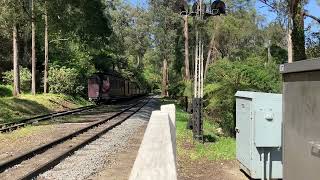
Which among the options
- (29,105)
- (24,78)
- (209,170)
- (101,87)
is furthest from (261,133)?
(24,78)

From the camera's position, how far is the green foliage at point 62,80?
52.3 m

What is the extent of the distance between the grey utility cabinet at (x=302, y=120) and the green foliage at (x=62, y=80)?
4772 centimetres

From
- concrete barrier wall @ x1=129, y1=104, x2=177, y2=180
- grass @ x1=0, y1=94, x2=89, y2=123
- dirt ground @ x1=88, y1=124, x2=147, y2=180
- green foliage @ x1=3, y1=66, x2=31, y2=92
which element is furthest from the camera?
green foliage @ x1=3, y1=66, x2=31, y2=92

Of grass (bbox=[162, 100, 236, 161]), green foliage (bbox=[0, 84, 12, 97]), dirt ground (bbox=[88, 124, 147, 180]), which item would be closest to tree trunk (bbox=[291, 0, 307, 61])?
grass (bbox=[162, 100, 236, 161])

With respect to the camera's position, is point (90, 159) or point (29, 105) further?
point (29, 105)

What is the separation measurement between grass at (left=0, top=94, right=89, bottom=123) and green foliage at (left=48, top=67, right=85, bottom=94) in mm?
2744

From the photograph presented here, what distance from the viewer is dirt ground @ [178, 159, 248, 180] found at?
1091cm

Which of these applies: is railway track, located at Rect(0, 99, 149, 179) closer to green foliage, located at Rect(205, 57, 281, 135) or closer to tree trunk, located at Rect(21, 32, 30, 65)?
green foliage, located at Rect(205, 57, 281, 135)

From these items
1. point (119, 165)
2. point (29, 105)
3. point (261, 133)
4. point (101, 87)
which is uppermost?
point (101, 87)

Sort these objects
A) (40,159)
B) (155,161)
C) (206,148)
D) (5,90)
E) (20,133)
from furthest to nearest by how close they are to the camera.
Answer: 1. (5,90)
2. (20,133)
3. (206,148)
4. (40,159)
5. (155,161)

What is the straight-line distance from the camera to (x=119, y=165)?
43.9 feet

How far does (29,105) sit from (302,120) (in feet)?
114

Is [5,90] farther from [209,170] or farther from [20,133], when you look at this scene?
[209,170]

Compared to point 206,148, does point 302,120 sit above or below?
above
